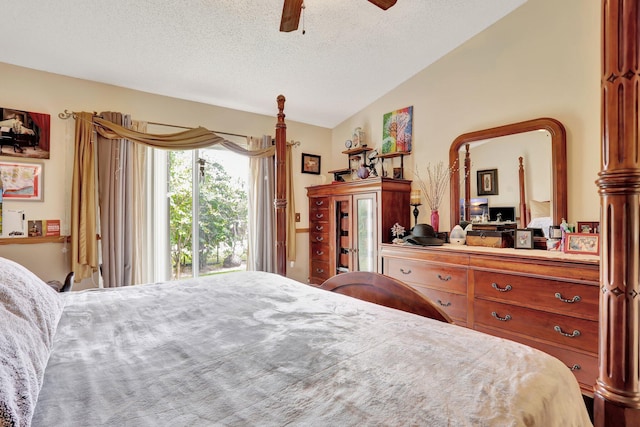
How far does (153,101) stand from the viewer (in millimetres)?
3273

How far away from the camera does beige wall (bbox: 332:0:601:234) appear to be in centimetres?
237

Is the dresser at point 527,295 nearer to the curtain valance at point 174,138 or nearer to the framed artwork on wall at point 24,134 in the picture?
the curtain valance at point 174,138

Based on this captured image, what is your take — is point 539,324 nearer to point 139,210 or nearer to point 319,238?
point 319,238

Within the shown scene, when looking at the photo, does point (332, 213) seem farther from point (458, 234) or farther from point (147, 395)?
point (147, 395)

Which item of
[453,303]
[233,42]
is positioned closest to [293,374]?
[453,303]

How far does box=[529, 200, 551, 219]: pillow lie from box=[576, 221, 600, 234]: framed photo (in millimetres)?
273

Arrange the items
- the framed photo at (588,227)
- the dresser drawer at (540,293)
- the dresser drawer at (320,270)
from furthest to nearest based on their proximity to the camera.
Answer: the dresser drawer at (320,270)
the framed photo at (588,227)
the dresser drawer at (540,293)

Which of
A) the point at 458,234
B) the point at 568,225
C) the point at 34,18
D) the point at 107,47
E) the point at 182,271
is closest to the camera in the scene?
the point at 34,18

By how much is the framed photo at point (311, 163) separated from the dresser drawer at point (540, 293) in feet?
8.28

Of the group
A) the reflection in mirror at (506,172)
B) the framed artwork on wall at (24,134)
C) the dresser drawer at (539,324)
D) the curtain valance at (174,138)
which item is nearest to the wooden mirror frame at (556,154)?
the reflection in mirror at (506,172)

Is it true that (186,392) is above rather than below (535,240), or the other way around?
below

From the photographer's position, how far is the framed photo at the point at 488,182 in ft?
9.59

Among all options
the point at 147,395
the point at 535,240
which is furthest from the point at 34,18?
the point at 535,240

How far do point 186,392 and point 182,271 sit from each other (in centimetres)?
302
